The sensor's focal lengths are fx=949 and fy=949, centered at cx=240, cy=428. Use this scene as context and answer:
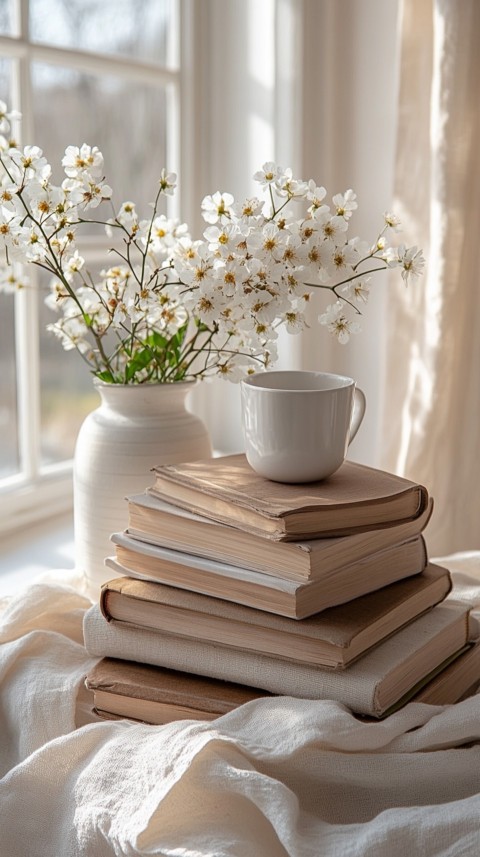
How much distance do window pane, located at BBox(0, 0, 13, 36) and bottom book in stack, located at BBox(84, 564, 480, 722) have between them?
3.02ft

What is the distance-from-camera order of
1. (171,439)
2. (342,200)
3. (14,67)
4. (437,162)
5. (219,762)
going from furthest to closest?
(437,162)
(14,67)
(171,439)
(342,200)
(219,762)

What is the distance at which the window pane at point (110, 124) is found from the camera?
149 cm

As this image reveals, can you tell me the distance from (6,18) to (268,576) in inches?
40.2

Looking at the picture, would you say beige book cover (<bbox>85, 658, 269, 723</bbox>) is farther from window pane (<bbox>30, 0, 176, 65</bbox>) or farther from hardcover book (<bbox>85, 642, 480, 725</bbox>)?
window pane (<bbox>30, 0, 176, 65</bbox>)

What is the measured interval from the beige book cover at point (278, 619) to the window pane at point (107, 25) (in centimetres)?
98

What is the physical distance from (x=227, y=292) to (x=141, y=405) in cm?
22

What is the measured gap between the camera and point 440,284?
60.9 inches

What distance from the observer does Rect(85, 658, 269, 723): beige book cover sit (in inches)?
31.6

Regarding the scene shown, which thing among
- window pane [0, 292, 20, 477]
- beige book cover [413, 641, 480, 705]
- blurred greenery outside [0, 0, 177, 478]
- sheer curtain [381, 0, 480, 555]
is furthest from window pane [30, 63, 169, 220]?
beige book cover [413, 641, 480, 705]

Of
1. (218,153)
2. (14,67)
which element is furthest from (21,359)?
(218,153)

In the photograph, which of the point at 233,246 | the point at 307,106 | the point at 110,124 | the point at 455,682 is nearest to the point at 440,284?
the point at 307,106

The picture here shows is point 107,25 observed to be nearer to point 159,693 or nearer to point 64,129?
point 64,129

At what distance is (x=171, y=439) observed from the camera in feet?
3.47

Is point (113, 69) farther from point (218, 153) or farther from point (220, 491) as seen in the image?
point (220, 491)
